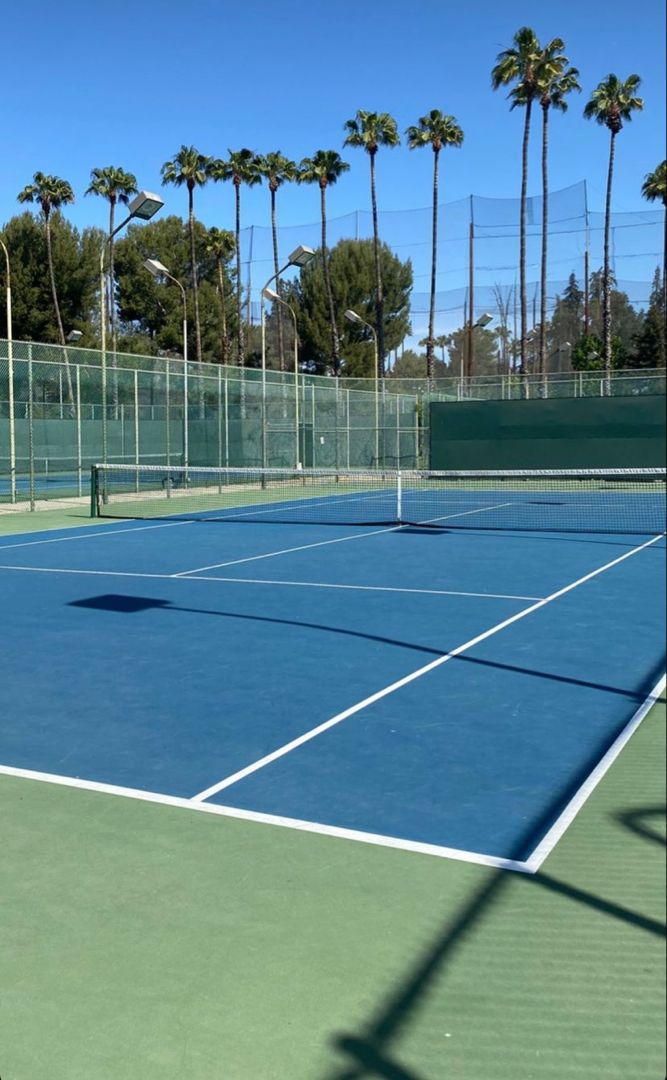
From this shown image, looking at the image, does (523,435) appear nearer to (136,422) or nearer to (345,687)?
(136,422)

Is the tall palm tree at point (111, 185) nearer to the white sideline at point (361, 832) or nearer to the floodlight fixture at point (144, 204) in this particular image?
the floodlight fixture at point (144, 204)

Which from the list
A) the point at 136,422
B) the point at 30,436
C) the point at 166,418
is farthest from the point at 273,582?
the point at 166,418

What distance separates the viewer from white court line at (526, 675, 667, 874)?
4254 mm

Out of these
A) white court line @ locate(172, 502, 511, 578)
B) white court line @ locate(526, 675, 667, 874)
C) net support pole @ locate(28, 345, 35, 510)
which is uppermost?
net support pole @ locate(28, 345, 35, 510)

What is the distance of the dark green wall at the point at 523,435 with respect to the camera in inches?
1070

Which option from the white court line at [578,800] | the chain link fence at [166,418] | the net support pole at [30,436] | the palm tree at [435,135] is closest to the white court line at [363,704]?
the white court line at [578,800]

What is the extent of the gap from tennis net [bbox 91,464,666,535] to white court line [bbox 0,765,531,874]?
41.8 feet

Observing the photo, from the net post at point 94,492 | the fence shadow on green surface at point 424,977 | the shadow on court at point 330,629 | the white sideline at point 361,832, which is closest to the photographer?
the fence shadow on green surface at point 424,977

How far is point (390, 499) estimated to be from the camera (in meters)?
27.7

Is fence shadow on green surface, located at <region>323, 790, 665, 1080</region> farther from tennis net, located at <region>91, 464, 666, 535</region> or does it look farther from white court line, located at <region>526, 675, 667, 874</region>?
tennis net, located at <region>91, 464, 666, 535</region>

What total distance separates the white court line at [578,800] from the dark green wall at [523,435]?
20.3 meters

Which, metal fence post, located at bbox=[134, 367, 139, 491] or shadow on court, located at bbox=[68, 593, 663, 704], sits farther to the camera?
metal fence post, located at bbox=[134, 367, 139, 491]

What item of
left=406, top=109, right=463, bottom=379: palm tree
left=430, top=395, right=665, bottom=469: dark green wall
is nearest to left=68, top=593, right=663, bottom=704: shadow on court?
left=430, top=395, right=665, bottom=469: dark green wall

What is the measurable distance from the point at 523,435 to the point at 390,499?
166 inches
